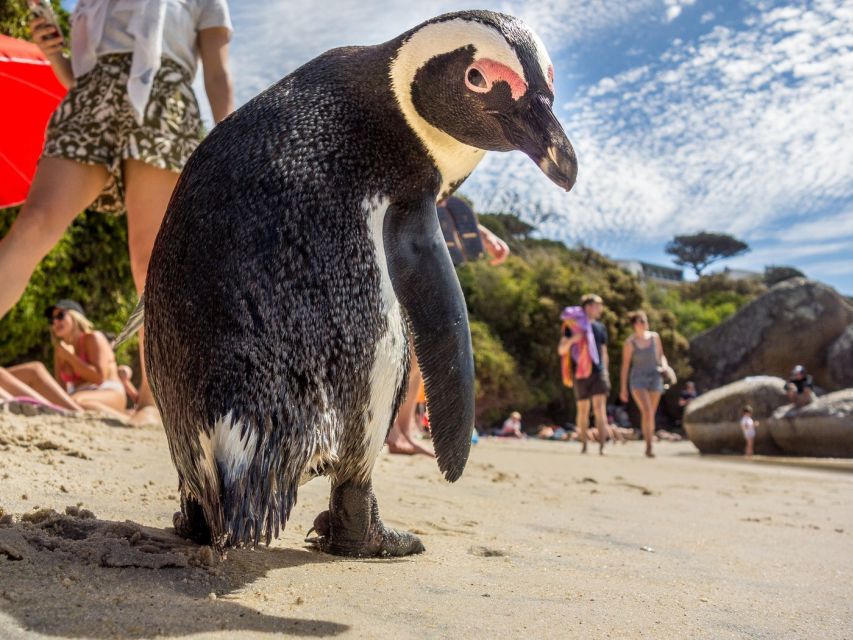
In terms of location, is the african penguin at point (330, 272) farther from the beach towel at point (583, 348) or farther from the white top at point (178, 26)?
the beach towel at point (583, 348)

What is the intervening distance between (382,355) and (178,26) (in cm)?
185

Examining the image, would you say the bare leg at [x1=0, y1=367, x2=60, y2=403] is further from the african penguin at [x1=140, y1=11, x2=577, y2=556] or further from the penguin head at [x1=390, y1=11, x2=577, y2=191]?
the penguin head at [x1=390, y1=11, x2=577, y2=191]

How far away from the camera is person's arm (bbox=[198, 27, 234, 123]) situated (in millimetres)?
2627

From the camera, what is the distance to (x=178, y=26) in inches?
106

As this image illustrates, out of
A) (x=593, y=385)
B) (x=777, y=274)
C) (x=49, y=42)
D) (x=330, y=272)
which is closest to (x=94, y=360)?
(x=49, y=42)

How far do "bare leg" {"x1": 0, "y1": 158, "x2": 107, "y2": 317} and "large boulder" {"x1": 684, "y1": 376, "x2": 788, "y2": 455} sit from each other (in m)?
9.50

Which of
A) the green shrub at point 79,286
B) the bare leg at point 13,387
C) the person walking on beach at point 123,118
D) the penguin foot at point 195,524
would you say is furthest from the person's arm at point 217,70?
the green shrub at point 79,286

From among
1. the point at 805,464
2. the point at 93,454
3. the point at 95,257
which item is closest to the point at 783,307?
the point at 805,464

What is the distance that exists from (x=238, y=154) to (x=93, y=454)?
147cm

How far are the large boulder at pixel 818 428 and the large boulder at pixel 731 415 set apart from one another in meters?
0.29

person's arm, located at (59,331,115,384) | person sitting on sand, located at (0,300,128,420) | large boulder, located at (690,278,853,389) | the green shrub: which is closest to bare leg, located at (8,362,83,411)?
person sitting on sand, located at (0,300,128,420)

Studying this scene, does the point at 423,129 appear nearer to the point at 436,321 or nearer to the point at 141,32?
the point at 436,321

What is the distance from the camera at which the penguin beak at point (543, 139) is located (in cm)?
151

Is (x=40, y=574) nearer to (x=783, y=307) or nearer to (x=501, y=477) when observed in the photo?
(x=501, y=477)
